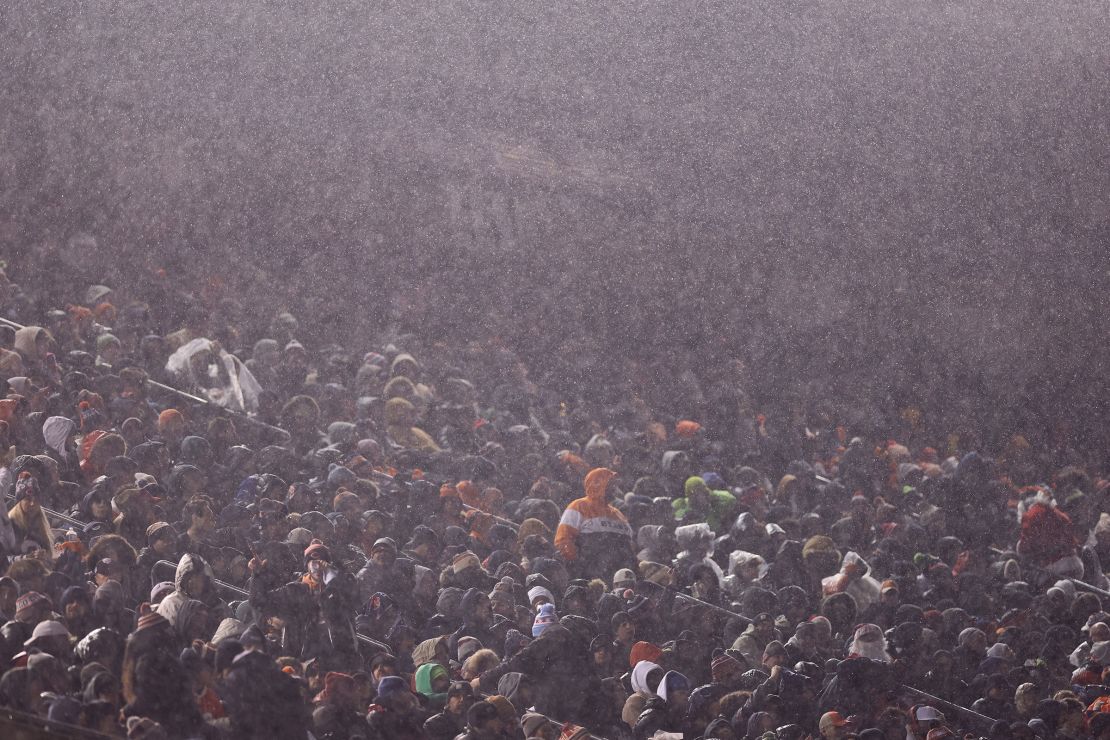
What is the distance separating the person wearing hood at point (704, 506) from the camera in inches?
269

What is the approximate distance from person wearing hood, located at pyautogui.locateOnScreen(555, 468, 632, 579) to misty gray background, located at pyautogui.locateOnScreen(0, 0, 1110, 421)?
5896 millimetres

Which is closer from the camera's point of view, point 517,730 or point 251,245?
point 517,730

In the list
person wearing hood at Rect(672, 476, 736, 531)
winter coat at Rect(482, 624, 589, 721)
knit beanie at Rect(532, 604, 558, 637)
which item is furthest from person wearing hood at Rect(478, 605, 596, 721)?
person wearing hood at Rect(672, 476, 736, 531)

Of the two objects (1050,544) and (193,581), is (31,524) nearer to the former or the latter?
(193,581)

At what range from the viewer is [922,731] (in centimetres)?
466

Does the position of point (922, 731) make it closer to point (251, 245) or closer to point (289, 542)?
point (289, 542)

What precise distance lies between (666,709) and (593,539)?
161cm

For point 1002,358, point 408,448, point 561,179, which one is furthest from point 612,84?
point 408,448

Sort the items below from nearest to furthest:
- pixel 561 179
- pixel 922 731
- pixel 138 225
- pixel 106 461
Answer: pixel 922 731, pixel 106 461, pixel 138 225, pixel 561 179

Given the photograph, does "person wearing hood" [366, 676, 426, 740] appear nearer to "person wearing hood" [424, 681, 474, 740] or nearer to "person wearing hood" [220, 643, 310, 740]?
"person wearing hood" [424, 681, 474, 740]

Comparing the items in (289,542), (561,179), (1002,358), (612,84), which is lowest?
(1002,358)

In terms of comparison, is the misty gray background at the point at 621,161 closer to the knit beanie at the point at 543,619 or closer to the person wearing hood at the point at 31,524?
the knit beanie at the point at 543,619

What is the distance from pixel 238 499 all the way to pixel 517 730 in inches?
91.0

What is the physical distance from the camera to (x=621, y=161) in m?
12.8
